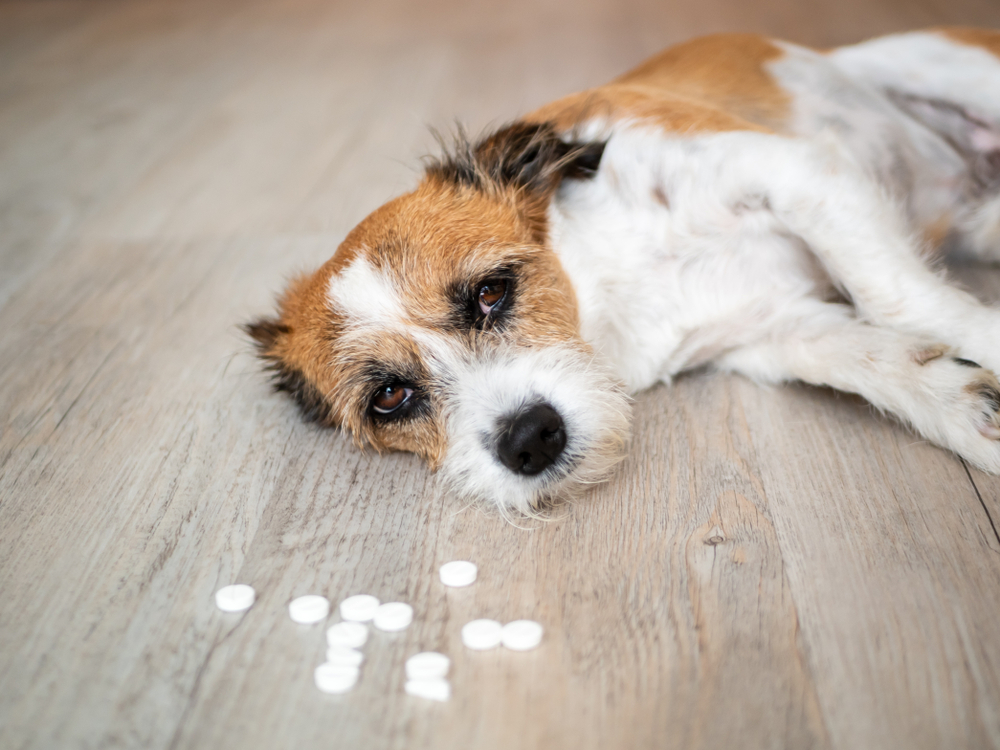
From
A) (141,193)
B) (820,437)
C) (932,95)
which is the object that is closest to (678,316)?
(820,437)

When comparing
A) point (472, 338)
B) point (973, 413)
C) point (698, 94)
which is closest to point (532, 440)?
point (472, 338)

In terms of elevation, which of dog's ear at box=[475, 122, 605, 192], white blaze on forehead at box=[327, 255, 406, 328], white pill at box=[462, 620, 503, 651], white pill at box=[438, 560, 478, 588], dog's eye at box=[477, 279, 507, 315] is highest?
dog's ear at box=[475, 122, 605, 192]

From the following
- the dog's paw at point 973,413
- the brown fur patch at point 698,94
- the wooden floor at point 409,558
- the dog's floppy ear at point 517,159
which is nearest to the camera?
the wooden floor at point 409,558

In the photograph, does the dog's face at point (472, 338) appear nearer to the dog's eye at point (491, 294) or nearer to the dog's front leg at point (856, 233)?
the dog's eye at point (491, 294)

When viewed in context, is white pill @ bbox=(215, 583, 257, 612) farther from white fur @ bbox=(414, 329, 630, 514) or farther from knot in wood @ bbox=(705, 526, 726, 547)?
knot in wood @ bbox=(705, 526, 726, 547)

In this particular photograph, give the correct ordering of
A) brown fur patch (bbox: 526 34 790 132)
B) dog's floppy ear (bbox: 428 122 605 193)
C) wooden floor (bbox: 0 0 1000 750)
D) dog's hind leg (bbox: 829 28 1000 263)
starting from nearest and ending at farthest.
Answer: wooden floor (bbox: 0 0 1000 750)
dog's floppy ear (bbox: 428 122 605 193)
brown fur patch (bbox: 526 34 790 132)
dog's hind leg (bbox: 829 28 1000 263)

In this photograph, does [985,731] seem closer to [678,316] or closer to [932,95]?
[678,316]

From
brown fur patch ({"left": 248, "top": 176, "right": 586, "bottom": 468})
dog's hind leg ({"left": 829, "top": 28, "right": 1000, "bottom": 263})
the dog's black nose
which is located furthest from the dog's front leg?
the dog's black nose

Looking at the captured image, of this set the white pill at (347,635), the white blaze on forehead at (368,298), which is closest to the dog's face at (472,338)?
the white blaze on forehead at (368,298)
